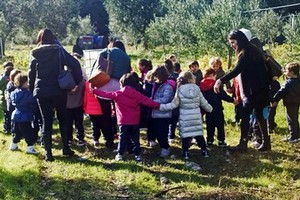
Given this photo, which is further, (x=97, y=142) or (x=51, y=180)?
(x=97, y=142)

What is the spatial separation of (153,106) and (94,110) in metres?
1.26

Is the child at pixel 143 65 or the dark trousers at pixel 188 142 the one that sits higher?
the child at pixel 143 65

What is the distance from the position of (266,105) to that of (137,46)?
117 feet

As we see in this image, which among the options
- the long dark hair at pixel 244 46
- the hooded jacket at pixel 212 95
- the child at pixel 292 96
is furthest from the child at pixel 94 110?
the child at pixel 292 96

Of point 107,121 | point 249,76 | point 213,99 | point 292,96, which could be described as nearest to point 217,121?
point 213,99

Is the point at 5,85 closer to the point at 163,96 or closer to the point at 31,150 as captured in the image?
the point at 31,150

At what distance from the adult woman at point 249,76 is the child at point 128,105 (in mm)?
1182

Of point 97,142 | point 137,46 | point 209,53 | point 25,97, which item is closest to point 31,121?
point 25,97

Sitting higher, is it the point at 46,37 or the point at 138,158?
the point at 46,37

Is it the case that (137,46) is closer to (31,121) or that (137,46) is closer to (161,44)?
(161,44)

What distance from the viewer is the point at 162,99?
6777 mm

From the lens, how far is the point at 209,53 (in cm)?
2247

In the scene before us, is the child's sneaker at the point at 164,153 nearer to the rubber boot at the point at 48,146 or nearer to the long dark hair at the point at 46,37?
the rubber boot at the point at 48,146

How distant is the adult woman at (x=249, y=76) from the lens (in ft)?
21.4
